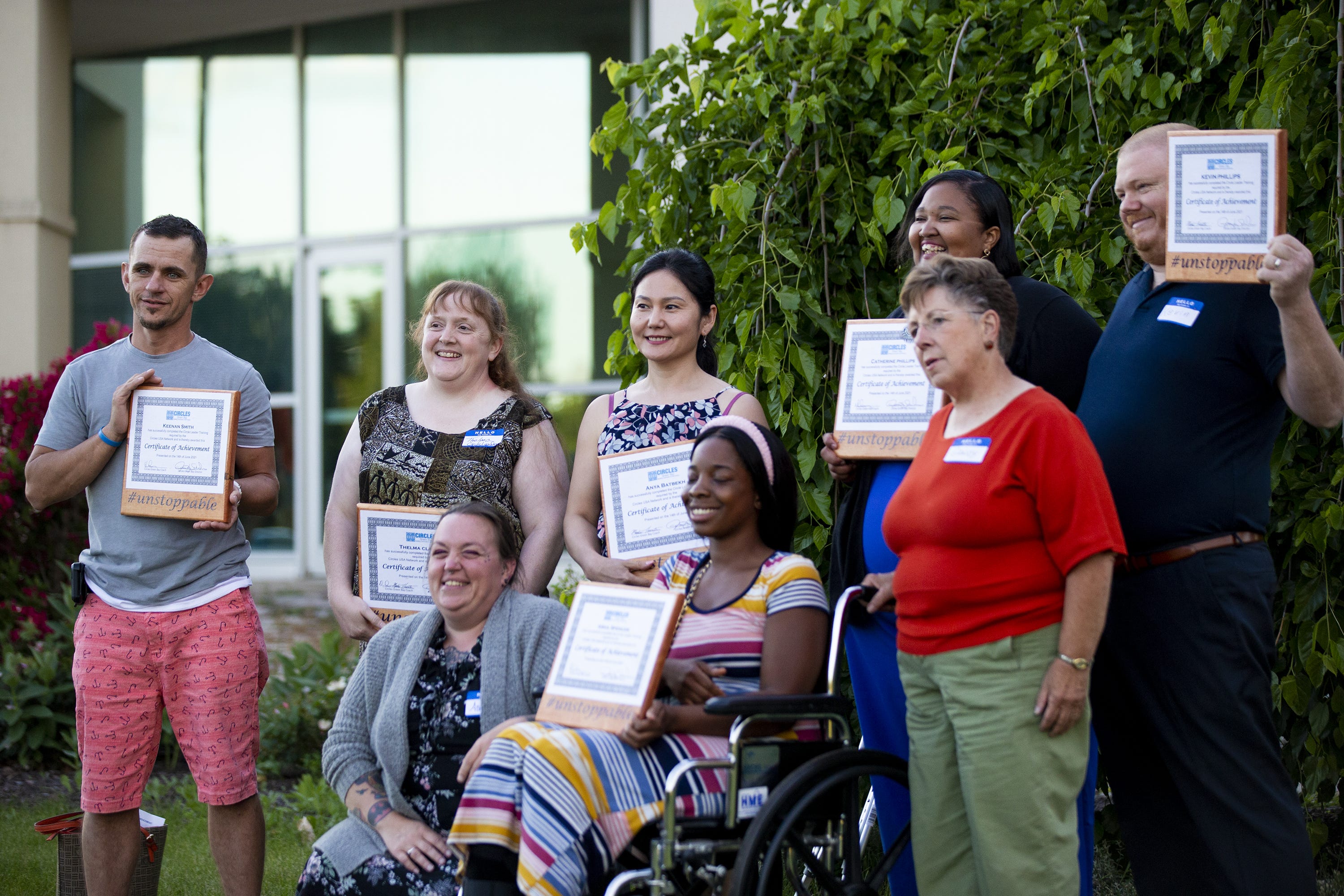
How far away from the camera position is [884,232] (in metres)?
3.68

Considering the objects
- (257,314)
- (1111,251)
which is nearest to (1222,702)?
(1111,251)

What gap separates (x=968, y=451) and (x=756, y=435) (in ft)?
2.07

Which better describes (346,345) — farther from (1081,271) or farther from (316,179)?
(1081,271)

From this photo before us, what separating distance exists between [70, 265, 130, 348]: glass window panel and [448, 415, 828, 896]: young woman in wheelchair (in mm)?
8447

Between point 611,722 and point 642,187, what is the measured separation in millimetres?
2052

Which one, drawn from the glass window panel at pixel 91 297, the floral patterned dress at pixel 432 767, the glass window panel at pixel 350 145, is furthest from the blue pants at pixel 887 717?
the glass window panel at pixel 91 297

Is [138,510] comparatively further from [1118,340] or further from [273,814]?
[1118,340]

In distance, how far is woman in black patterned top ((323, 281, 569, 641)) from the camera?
3.39 metres

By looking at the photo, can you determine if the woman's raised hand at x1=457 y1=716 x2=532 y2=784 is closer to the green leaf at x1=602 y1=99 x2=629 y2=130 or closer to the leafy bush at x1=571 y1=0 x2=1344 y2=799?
the leafy bush at x1=571 y1=0 x2=1344 y2=799

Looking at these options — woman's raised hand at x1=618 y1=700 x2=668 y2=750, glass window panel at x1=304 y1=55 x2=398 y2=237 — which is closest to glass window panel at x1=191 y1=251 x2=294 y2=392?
glass window panel at x1=304 y1=55 x2=398 y2=237

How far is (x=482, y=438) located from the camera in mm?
3434

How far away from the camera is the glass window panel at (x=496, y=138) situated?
873 centimetres

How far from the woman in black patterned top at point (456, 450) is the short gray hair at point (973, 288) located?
1327mm

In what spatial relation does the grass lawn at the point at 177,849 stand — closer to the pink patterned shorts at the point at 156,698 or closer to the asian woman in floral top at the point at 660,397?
the pink patterned shorts at the point at 156,698
